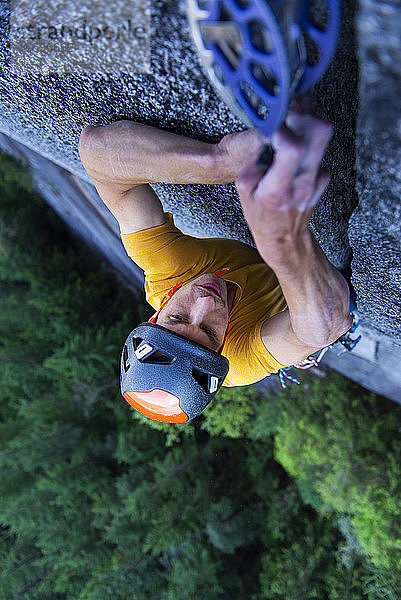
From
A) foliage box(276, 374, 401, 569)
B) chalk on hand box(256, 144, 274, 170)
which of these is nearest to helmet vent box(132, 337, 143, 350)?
chalk on hand box(256, 144, 274, 170)

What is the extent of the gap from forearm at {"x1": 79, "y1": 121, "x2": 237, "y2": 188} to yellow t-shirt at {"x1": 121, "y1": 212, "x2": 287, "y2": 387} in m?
0.23

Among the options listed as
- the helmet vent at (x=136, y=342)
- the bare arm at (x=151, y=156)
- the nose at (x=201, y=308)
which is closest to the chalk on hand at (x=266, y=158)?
the bare arm at (x=151, y=156)

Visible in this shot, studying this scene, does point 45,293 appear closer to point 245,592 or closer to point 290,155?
point 245,592

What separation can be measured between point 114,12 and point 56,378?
3800mm

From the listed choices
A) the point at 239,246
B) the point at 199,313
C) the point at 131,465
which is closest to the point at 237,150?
the point at 199,313

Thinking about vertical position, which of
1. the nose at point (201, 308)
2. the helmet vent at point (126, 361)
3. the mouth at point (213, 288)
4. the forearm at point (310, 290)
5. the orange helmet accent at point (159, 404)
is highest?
the forearm at point (310, 290)

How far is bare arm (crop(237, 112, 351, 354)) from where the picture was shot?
0.70 meters

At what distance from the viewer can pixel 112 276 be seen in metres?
4.64

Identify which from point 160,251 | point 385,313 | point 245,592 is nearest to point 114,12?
point 160,251

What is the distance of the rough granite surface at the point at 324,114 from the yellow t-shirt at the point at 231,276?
0.64 ft

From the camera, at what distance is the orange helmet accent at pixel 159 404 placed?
123 centimetres

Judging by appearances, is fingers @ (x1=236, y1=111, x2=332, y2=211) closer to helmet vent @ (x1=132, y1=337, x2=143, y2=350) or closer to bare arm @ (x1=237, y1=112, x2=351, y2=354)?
bare arm @ (x1=237, y1=112, x2=351, y2=354)

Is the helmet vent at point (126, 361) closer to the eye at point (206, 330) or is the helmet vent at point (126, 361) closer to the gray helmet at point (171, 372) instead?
the gray helmet at point (171, 372)

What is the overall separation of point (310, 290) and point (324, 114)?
473mm
